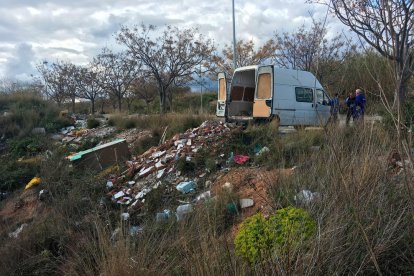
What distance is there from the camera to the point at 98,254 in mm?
3330

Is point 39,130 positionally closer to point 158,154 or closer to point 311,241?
point 158,154

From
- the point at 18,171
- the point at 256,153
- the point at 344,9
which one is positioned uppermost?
the point at 344,9

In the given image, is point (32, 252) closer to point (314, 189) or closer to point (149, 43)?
point (314, 189)

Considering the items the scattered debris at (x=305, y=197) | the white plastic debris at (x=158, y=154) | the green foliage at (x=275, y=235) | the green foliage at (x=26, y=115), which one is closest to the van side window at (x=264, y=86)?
the white plastic debris at (x=158, y=154)

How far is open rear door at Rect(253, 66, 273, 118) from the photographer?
1266 centimetres

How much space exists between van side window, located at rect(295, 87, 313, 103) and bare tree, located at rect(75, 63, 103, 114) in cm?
2496

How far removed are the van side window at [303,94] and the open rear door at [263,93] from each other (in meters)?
1.16

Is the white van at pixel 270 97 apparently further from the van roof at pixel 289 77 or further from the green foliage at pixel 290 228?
the green foliage at pixel 290 228

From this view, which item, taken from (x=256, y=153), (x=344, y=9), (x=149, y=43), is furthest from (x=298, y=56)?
(x=256, y=153)

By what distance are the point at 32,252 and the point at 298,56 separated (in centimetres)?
2268

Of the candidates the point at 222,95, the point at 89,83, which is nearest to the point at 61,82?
the point at 89,83

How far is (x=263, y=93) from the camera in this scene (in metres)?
12.9

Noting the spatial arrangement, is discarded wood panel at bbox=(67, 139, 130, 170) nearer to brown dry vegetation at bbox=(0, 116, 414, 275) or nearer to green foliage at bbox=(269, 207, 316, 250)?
brown dry vegetation at bbox=(0, 116, 414, 275)

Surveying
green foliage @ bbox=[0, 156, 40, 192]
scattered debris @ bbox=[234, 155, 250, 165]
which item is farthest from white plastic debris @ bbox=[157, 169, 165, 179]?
green foliage @ bbox=[0, 156, 40, 192]
